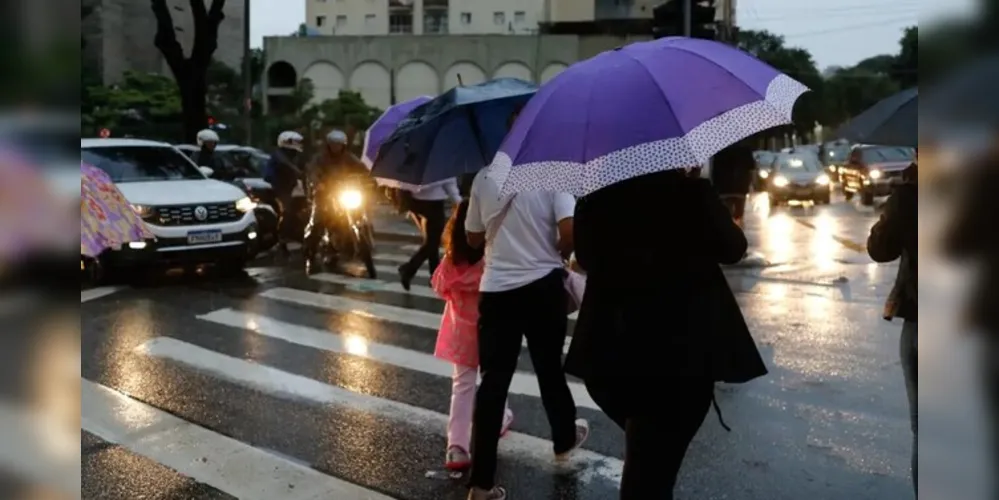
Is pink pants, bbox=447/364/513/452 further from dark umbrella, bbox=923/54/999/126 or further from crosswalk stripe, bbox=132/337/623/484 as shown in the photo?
dark umbrella, bbox=923/54/999/126

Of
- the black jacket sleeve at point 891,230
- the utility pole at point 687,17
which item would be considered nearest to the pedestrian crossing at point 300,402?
the black jacket sleeve at point 891,230

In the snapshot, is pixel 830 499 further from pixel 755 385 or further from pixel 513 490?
pixel 755 385

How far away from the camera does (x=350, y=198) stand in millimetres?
12008

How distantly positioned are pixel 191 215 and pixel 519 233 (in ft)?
26.8

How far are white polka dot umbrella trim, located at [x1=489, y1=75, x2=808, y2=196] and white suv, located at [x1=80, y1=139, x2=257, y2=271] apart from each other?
8.92 m

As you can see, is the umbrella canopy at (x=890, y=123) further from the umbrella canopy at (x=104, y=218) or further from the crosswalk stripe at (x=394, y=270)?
the crosswalk stripe at (x=394, y=270)

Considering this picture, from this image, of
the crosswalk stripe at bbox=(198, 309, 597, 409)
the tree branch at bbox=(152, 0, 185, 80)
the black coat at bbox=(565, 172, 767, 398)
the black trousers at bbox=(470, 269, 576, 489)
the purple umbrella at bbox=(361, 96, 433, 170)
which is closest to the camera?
the black coat at bbox=(565, 172, 767, 398)

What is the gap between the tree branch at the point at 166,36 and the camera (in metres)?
20.1

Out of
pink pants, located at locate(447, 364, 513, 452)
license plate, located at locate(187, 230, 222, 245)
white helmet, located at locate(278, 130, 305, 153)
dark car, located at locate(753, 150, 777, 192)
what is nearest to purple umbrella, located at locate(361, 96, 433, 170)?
pink pants, located at locate(447, 364, 513, 452)

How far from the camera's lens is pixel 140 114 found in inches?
1282

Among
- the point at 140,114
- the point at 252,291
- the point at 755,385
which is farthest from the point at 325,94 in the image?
the point at 755,385

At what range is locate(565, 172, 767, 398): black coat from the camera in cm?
312

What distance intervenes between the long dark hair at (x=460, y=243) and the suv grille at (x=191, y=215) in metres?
7.46

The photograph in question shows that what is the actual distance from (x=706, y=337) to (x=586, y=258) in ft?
1.62
